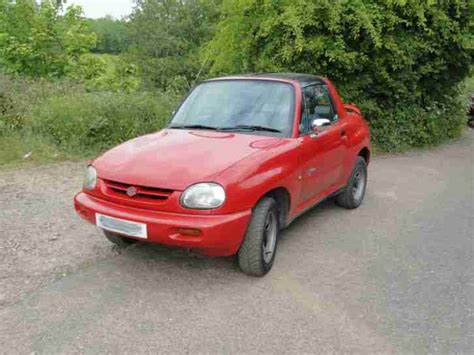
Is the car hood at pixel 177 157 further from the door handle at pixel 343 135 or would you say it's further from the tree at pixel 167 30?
the tree at pixel 167 30

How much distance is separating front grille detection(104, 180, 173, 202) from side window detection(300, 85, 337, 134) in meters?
1.65

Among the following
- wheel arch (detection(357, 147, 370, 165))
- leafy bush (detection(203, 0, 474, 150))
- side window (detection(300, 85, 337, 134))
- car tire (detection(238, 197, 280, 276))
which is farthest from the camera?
leafy bush (detection(203, 0, 474, 150))

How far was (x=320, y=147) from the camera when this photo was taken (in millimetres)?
A: 4621

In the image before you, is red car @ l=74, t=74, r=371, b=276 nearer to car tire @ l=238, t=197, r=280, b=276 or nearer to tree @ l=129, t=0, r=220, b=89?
car tire @ l=238, t=197, r=280, b=276

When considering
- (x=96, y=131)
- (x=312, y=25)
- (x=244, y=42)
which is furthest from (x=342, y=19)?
(x=96, y=131)

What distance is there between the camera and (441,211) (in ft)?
19.2

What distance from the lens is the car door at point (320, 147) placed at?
439 centimetres

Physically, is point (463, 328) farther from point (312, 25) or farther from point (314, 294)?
point (312, 25)

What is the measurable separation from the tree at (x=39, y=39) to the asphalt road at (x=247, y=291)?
7.89m

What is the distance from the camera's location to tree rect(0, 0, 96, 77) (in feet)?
39.2

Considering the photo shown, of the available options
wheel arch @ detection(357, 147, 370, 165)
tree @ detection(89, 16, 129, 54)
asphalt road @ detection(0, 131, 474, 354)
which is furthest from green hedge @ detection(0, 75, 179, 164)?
tree @ detection(89, 16, 129, 54)

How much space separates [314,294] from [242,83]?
2.33 metres

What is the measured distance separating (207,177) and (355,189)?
308cm

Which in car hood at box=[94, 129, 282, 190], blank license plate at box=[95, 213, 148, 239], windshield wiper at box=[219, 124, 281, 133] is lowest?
blank license plate at box=[95, 213, 148, 239]
